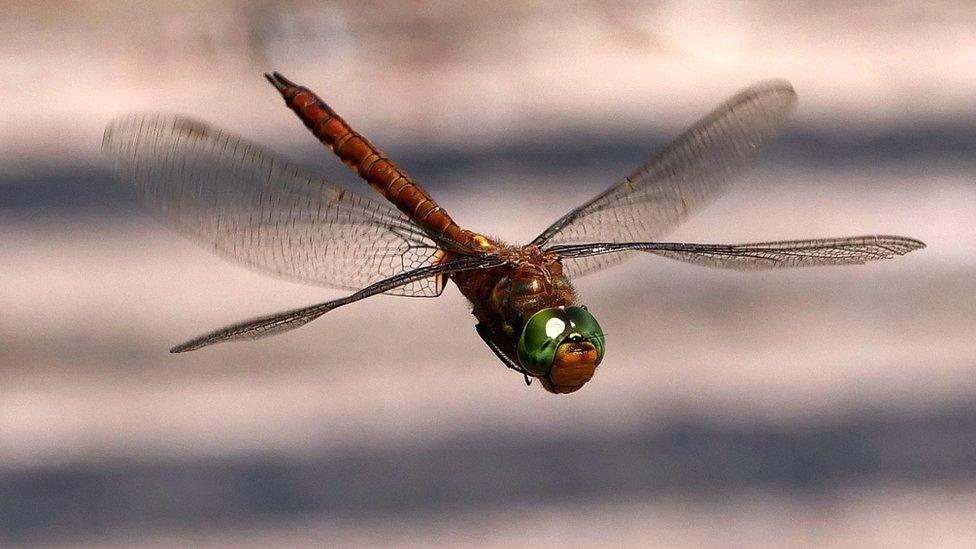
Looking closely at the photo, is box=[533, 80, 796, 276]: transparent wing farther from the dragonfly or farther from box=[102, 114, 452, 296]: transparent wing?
box=[102, 114, 452, 296]: transparent wing

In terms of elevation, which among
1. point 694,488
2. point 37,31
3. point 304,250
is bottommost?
point 304,250

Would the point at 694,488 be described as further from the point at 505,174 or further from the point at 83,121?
the point at 83,121

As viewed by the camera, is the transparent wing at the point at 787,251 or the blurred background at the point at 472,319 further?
the blurred background at the point at 472,319

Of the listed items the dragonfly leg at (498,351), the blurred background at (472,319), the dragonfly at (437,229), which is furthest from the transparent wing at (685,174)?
the blurred background at (472,319)

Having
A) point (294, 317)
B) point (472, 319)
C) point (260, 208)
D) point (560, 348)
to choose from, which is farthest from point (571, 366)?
point (472, 319)

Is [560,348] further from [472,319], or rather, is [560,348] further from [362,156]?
[472,319]

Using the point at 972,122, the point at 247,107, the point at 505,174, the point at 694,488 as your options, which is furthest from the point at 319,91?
the point at 972,122

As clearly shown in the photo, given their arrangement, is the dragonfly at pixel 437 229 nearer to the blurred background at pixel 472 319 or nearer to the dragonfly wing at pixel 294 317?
the dragonfly wing at pixel 294 317
